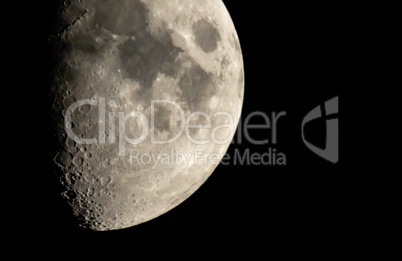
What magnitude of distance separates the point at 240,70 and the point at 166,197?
111 cm

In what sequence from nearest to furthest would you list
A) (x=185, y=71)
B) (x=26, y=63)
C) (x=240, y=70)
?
(x=26, y=63), (x=185, y=71), (x=240, y=70)

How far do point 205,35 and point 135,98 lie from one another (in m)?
0.67

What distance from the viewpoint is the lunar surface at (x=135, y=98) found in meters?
2.69

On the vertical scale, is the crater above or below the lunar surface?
above

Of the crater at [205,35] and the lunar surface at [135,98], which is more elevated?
the crater at [205,35]

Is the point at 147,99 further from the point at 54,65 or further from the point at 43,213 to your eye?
the point at 43,213

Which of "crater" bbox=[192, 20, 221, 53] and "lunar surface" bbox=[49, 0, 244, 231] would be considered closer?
"lunar surface" bbox=[49, 0, 244, 231]

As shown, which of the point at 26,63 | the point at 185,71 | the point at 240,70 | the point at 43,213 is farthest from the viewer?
the point at 240,70

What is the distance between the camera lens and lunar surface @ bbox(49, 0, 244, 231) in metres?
2.69

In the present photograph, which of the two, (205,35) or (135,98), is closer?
(135,98)

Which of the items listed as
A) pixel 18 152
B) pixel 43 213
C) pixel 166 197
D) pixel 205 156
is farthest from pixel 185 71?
pixel 43 213

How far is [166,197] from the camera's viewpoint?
321cm

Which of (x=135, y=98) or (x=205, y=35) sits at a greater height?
(x=205, y=35)

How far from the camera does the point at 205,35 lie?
302 cm
